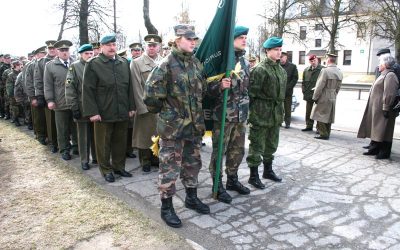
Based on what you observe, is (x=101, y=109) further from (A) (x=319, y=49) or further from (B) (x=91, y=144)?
(A) (x=319, y=49)

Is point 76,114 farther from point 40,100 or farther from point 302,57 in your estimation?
point 302,57

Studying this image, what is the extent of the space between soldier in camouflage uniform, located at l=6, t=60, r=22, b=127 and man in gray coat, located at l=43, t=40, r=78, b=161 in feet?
14.4

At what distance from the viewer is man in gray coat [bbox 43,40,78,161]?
655 centimetres

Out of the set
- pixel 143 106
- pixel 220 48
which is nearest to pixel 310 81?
pixel 143 106

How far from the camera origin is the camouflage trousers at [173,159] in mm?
3930

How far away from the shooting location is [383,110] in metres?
6.43

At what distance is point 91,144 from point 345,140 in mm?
5340

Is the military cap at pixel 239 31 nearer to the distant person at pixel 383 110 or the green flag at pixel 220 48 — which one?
the green flag at pixel 220 48

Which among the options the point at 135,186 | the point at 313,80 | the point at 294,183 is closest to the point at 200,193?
the point at 135,186

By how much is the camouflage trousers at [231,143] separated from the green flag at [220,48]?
0.25 meters

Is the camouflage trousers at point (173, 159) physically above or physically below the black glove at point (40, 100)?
below

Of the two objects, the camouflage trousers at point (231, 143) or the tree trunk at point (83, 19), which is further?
the tree trunk at point (83, 19)

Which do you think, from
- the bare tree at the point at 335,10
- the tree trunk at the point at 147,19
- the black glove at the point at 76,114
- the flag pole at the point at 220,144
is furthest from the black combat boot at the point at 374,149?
the bare tree at the point at 335,10

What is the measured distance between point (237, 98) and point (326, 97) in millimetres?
4338
